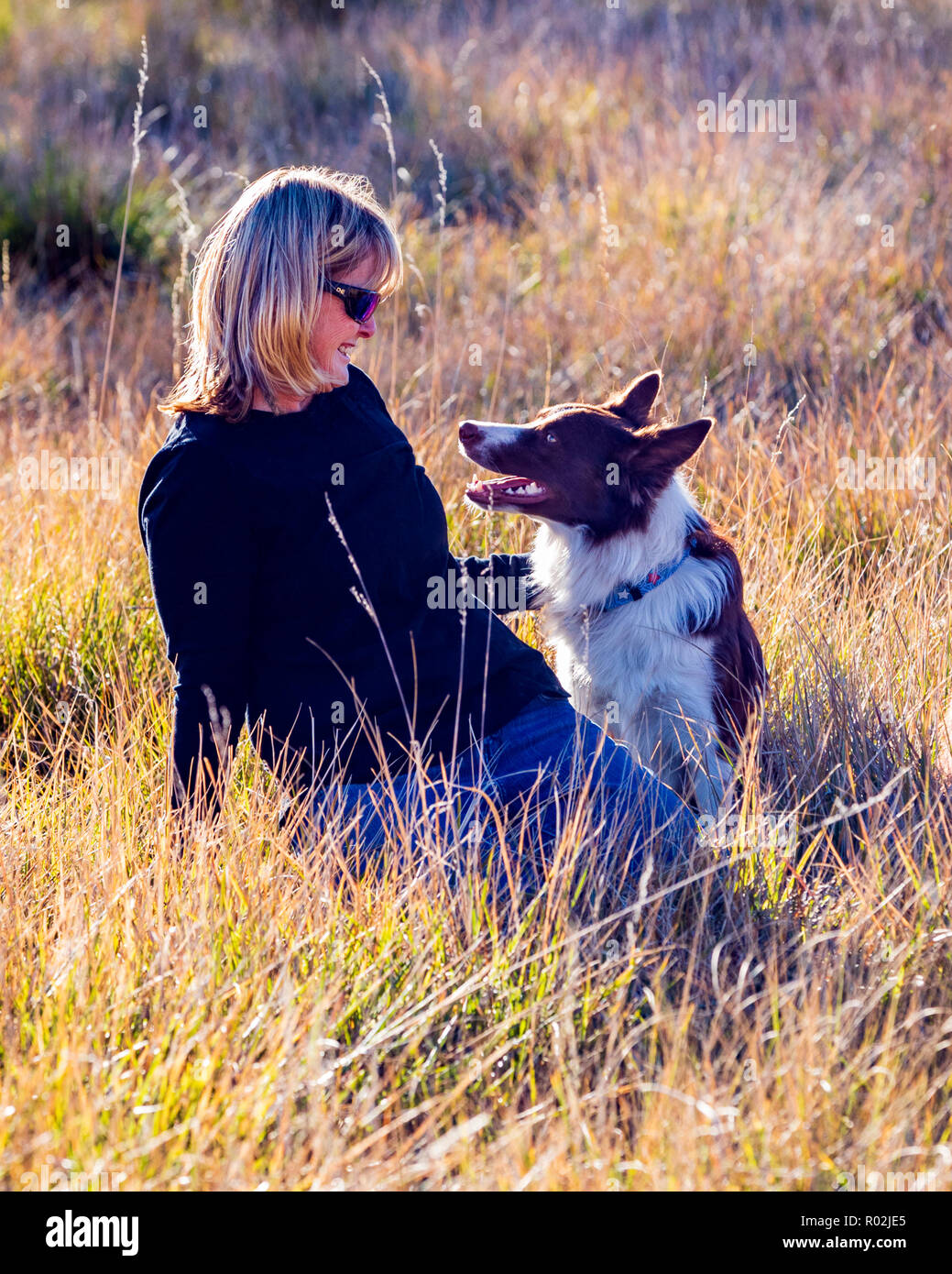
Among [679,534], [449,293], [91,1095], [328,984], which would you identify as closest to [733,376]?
[449,293]

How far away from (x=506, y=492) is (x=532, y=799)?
43.4 inches

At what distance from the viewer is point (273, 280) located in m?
2.72

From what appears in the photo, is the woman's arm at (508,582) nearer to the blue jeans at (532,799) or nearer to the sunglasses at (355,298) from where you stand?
the blue jeans at (532,799)

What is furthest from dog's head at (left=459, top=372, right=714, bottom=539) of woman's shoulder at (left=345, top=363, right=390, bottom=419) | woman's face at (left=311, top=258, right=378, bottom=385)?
woman's face at (left=311, top=258, right=378, bottom=385)

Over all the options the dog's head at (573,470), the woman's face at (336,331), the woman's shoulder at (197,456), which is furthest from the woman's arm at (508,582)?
the woman's shoulder at (197,456)

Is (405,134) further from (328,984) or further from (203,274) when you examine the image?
(328,984)

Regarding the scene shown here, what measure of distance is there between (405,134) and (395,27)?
3.62m

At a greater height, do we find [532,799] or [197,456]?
[197,456]

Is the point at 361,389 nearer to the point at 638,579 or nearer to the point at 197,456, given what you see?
the point at 197,456

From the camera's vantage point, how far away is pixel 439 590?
3057 mm

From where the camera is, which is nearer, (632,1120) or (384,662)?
(632,1120)

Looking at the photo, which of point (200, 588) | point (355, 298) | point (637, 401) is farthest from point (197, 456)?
point (637, 401)

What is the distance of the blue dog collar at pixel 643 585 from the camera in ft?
11.9
